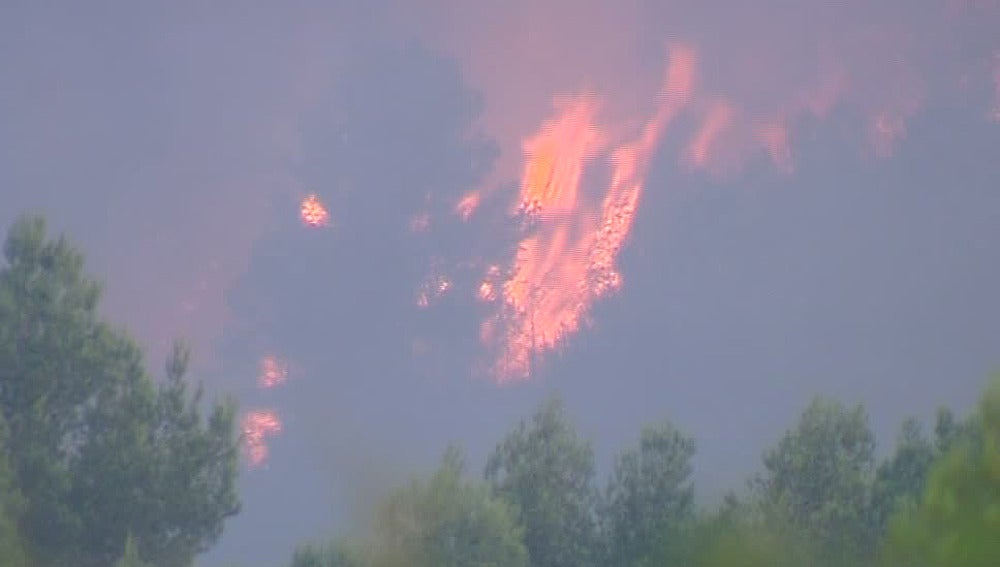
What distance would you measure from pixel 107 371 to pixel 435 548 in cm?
402

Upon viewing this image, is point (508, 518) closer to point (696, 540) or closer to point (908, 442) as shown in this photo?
point (696, 540)

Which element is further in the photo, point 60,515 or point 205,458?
point 205,458

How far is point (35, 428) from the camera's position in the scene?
13656 mm

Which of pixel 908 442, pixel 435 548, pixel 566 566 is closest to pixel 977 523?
pixel 435 548

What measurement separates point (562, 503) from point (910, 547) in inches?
Result: 375

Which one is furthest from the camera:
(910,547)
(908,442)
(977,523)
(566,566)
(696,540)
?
(908,442)

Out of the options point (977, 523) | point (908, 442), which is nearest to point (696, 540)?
point (908, 442)

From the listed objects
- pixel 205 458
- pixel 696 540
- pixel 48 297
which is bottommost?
pixel 696 540

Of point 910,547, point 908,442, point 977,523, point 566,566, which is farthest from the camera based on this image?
point 908,442

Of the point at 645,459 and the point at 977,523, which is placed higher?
the point at 645,459

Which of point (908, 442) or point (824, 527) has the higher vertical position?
point (908, 442)

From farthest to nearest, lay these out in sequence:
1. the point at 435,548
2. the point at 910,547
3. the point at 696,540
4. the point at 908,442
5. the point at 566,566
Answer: the point at 908,442 → the point at 566,566 → the point at 435,548 → the point at 696,540 → the point at 910,547

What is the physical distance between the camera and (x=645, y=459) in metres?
15.9

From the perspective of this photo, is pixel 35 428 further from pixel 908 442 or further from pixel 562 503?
pixel 908 442
